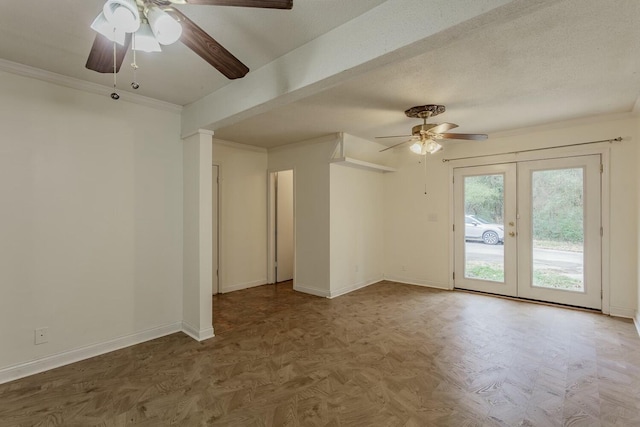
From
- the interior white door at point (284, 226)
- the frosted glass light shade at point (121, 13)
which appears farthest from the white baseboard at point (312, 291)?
the frosted glass light shade at point (121, 13)

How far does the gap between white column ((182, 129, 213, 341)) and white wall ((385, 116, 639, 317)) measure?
11.6 feet

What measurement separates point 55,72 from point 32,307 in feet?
6.39

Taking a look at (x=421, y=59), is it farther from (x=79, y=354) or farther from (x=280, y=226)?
(x=280, y=226)

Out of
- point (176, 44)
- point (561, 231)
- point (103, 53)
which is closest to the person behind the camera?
point (103, 53)

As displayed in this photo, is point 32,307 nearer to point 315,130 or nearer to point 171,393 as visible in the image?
point 171,393

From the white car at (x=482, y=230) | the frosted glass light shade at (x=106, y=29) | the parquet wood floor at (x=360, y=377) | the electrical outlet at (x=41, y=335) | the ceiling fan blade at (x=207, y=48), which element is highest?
the frosted glass light shade at (x=106, y=29)

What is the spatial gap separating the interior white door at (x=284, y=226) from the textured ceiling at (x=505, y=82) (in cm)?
149

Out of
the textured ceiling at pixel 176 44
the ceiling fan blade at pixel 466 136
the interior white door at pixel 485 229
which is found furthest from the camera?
the interior white door at pixel 485 229

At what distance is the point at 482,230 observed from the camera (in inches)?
191

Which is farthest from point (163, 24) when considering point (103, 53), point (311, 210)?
point (311, 210)

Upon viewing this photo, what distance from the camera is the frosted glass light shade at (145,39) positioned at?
61.4 inches

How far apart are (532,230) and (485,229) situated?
0.61 meters

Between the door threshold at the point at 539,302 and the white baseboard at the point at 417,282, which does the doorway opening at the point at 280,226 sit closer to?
the white baseboard at the point at 417,282

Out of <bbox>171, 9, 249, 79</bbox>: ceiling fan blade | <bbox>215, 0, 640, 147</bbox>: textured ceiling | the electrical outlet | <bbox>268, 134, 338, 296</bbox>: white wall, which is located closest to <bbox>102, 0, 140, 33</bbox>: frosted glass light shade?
<bbox>171, 9, 249, 79</bbox>: ceiling fan blade
